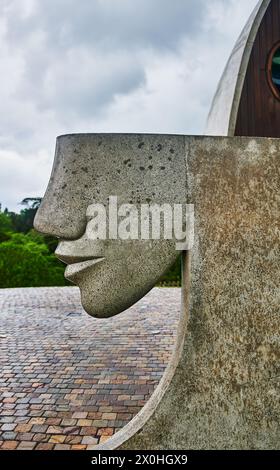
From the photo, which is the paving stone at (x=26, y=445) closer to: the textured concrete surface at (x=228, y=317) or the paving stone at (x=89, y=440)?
the paving stone at (x=89, y=440)

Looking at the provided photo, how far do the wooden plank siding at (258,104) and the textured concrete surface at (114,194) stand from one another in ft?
4.35

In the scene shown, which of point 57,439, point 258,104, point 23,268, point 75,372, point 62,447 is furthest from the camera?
point 23,268

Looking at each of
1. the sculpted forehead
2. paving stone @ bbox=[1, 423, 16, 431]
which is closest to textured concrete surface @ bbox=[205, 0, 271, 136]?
the sculpted forehead

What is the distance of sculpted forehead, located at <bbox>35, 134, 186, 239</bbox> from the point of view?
103 inches

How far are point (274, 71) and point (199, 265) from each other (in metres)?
2.24

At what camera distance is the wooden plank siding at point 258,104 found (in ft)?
11.8

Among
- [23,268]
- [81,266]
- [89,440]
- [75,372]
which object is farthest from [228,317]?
[23,268]

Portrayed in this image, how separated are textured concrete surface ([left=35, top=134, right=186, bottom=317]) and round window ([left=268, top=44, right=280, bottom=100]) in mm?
1582

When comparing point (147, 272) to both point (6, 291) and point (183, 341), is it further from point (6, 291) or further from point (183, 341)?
point (6, 291)

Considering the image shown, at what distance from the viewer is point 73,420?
3830mm

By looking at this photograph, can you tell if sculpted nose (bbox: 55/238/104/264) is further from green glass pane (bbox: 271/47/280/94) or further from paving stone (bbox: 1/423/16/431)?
green glass pane (bbox: 271/47/280/94)

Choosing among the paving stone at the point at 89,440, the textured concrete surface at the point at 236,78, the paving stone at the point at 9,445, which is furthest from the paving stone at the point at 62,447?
the textured concrete surface at the point at 236,78

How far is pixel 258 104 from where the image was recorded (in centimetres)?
360

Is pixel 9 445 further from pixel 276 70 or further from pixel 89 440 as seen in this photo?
pixel 276 70
